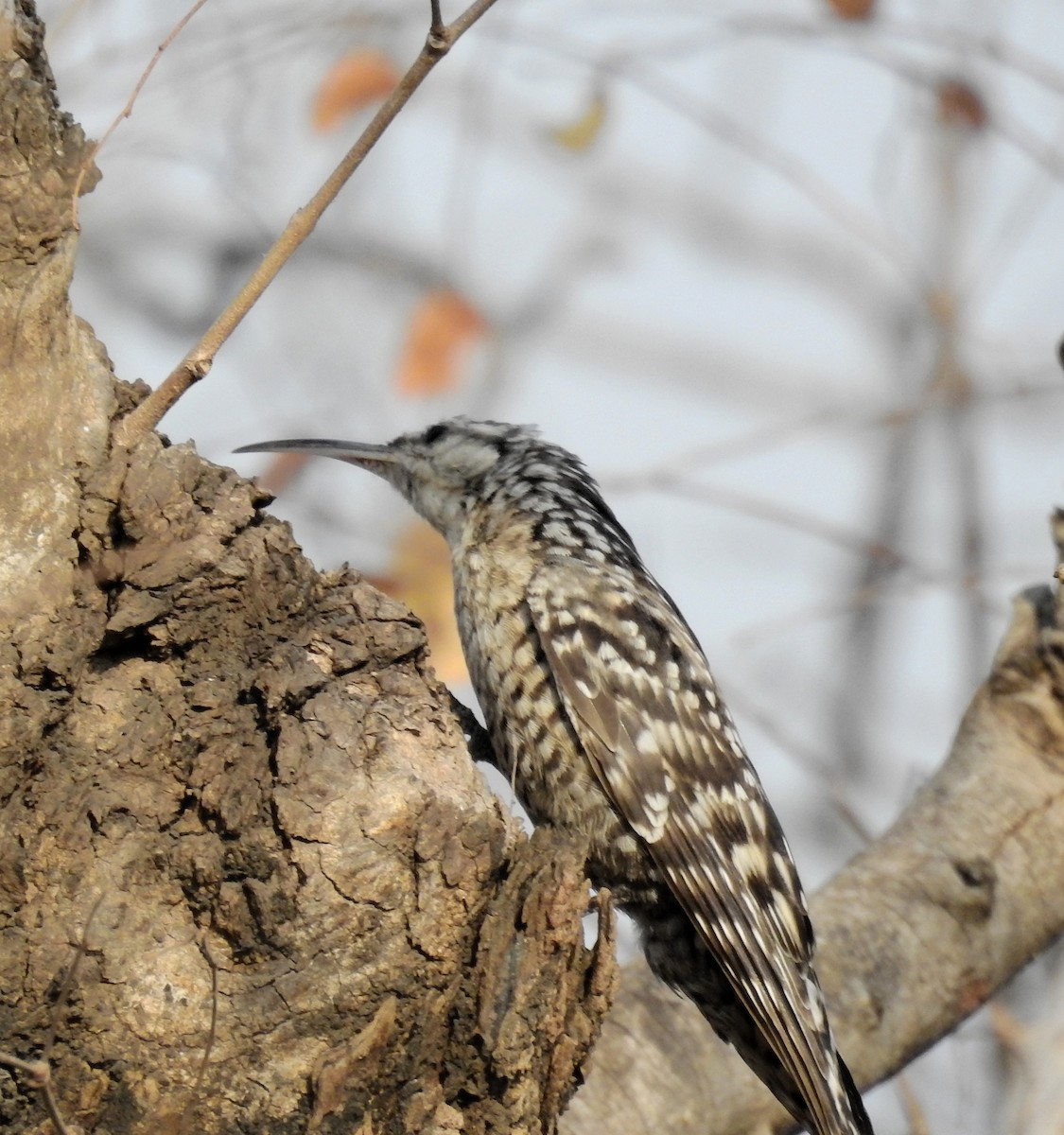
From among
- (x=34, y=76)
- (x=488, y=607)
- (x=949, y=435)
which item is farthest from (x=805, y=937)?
(x=949, y=435)

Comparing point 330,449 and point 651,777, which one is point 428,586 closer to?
point 330,449

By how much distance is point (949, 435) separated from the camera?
9.85m

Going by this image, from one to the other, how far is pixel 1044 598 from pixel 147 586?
3026mm

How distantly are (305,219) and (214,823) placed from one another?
43.1 inches

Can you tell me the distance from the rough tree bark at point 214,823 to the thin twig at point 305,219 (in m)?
0.18

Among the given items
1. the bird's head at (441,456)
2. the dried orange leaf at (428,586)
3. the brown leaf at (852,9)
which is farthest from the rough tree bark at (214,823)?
the brown leaf at (852,9)

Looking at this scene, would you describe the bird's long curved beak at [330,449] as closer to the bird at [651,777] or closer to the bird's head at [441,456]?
the bird's head at [441,456]

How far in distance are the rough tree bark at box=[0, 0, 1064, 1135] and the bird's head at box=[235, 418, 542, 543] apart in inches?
74.7

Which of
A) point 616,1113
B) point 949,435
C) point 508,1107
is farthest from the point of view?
point 949,435

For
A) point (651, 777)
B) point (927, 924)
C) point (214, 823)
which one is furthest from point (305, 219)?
point (927, 924)

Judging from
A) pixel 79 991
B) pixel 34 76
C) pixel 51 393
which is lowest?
pixel 79 991

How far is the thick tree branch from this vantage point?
408 centimetres

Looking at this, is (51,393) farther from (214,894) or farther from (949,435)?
(949,435)

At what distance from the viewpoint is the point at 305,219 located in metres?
2.69
